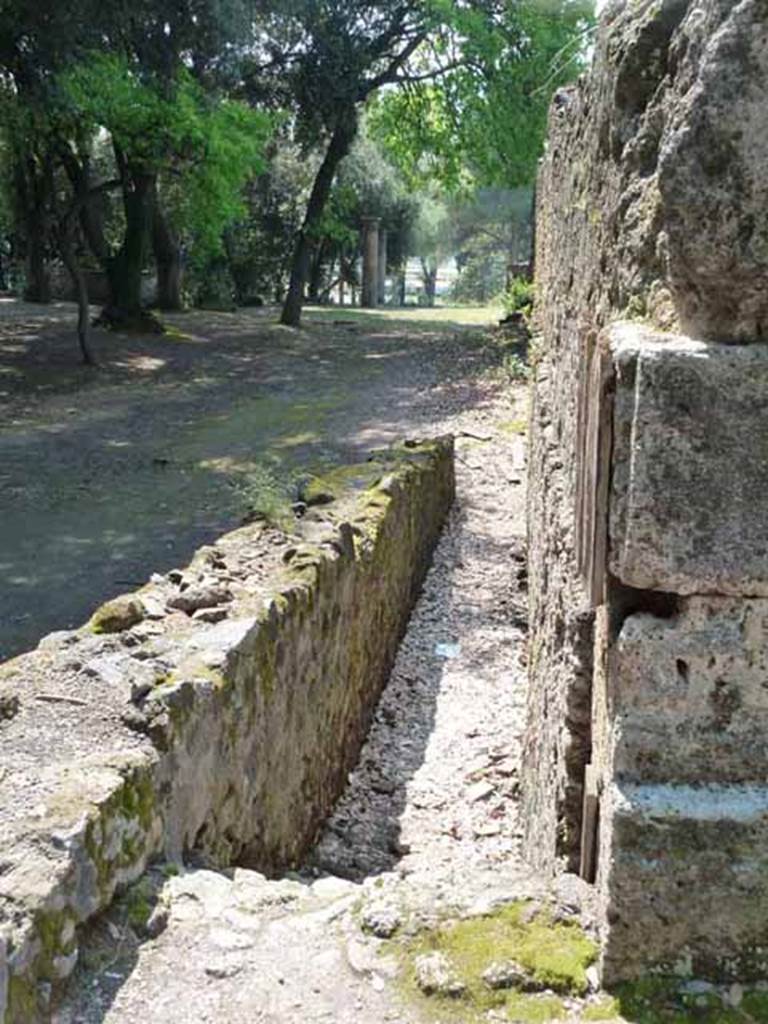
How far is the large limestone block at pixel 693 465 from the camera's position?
1.83 metres

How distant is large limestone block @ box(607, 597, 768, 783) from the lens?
76.4 inches

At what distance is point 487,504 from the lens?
35.6ft

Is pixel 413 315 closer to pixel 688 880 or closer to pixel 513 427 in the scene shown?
pixel 513 427

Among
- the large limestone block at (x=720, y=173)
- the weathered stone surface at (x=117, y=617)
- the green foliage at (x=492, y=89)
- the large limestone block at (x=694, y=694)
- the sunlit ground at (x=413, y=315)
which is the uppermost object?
the green foliage at (x=492, y=89)

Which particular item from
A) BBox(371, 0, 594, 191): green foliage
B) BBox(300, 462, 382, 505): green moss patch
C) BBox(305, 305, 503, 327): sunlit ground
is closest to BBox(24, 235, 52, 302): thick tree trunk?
BBox(305, 305, 503, 327): sunlit ground

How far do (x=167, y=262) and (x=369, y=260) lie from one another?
10.8m

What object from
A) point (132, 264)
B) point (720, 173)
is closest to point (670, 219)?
point (720, 173)

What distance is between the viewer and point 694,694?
196 cm

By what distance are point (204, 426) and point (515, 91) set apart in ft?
35.5

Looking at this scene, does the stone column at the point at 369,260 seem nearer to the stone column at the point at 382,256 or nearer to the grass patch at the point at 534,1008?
the stone column at the point at 382,256

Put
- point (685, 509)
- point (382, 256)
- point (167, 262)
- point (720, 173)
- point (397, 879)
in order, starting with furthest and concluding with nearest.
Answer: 1. point (382, 256)
2. point (167, 262)
3. point (397, 879)
4. point (685, 509)
5. point (720, 173)

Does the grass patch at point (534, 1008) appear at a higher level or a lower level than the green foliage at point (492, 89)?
lower

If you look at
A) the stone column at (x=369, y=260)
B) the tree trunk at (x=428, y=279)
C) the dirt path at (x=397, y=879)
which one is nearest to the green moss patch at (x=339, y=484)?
the dirt path at (x=397, y=879)

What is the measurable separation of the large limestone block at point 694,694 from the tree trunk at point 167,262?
23602 mm
